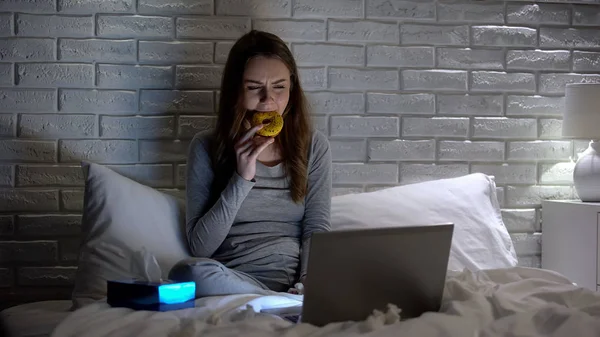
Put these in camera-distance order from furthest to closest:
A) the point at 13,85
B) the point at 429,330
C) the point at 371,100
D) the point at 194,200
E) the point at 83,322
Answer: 1. the point at 371,100
2. the point at 13,85
3. the point at 194,200
4. the point at 83,322
5. the point at 429,330

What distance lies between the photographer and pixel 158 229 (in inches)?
100.0

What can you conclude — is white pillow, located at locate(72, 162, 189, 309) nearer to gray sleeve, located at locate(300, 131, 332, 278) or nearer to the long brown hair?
the long brown hair

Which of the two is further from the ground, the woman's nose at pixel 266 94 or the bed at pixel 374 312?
the woman's nose at pixel 266 94

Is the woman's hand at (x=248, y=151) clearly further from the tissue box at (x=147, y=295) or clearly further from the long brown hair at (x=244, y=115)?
the tissue box at (x=147, y=295)

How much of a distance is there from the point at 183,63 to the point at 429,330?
1.79 meters

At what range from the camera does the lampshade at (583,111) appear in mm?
2986

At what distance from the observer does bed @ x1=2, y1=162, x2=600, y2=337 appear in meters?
1.46

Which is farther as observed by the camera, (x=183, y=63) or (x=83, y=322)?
(x=183, y=63)

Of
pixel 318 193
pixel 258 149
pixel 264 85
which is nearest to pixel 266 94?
pixel 264 85

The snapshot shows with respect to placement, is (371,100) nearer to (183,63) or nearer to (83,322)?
(183,63)

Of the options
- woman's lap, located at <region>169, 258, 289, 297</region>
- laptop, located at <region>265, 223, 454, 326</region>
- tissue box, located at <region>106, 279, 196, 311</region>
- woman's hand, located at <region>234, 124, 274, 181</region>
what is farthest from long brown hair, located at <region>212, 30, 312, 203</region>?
laptop, located at <region>265, 223, 454, 326</region>

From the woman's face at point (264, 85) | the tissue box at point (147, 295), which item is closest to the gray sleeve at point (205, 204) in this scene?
the woman's face at point (264, 85)

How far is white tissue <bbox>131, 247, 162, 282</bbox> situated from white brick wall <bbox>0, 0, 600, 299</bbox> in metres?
0.59

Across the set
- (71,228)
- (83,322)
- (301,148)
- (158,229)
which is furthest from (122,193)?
(83,322)
